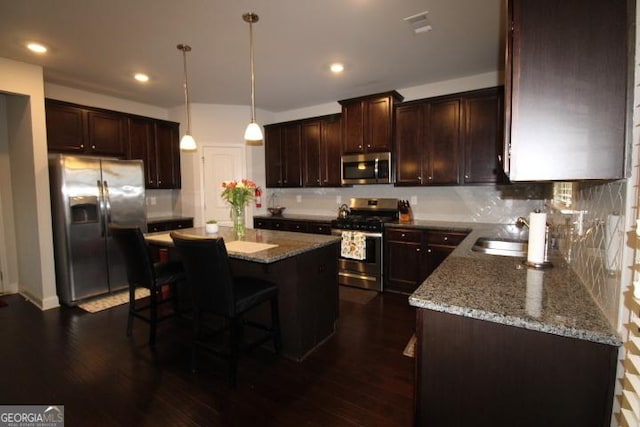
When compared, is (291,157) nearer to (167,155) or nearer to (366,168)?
(366,168)

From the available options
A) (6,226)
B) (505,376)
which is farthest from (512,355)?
(6,226)

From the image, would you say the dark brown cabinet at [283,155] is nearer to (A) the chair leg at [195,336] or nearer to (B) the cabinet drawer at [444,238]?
(B) the cabinet drawer at [444,238]

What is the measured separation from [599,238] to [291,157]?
444cm

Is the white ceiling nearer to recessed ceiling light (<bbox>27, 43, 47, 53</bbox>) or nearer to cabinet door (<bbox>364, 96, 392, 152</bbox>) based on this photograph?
recessed ceiling light (<bbox>27, 43, 47, 53</bbox>)

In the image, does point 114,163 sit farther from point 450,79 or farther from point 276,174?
point 450,79

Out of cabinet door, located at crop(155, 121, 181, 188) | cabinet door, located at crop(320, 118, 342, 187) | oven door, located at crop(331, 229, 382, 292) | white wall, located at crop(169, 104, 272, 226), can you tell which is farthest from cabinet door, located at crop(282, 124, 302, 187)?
cabinet door, located at crop(155, 121, 181, 188)

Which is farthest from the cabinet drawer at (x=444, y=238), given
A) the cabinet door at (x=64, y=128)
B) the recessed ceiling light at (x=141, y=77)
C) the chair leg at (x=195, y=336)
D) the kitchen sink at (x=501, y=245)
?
the cabinet door at (x=64, y=128)

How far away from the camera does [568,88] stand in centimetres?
105

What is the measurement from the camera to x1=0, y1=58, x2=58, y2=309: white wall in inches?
130

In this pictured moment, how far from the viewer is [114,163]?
12.8 feet

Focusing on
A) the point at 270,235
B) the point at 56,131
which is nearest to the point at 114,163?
the point at 56,131

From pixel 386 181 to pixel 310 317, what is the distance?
228cm

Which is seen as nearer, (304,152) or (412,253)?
(412,253)

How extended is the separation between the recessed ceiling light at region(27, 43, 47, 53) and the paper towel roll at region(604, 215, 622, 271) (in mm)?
4342
